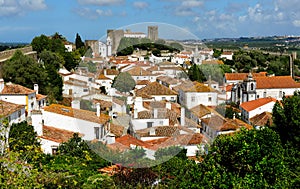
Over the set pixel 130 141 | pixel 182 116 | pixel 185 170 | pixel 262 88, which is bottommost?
pixel 262 88

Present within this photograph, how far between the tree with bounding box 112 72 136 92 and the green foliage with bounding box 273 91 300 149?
19.1 feet

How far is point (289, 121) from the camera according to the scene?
1127 centimetres

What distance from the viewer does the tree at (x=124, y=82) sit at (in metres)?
6.05

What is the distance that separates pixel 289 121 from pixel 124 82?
22.0 feet

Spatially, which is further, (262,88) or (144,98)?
(262,88)

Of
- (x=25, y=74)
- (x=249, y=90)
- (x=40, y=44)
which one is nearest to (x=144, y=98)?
(x=25, y=74)

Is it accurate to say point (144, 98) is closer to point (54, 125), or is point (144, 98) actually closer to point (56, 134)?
point (56, 134)

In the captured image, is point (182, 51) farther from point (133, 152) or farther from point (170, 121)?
point (133, 152)

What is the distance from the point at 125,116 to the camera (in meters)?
6.25

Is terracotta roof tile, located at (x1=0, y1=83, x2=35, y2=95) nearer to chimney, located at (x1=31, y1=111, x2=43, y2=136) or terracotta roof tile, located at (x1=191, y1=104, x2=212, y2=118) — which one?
chimney, located at (x1=31, y1=111, x2=43, y2=136)

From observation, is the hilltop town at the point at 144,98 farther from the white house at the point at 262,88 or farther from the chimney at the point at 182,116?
the white house at the point at 262,88

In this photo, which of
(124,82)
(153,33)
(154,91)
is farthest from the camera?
(154,91)

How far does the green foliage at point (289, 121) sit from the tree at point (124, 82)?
5.82 meters

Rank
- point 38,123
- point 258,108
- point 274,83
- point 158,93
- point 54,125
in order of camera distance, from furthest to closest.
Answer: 1. point 274,83
2. point 258,108
3. point 54,125
4. point 38,123
5. point 158,93
